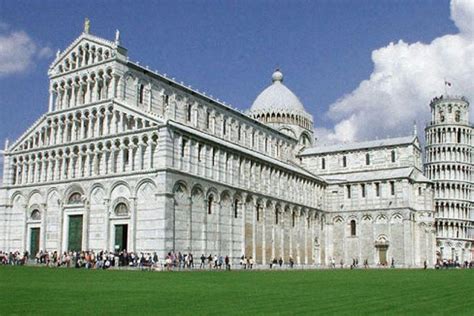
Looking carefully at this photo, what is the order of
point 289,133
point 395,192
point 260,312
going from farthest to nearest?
point 289,133 < point 395,192 < point 260,312

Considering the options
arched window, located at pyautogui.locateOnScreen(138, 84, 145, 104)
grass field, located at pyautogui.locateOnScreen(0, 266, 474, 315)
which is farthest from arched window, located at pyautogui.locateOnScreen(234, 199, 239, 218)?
grass field, located at pyautogui.locateOnScreen(0, 266, 474, 315)

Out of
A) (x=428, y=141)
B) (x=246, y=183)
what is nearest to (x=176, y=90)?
(x=246, y=183)

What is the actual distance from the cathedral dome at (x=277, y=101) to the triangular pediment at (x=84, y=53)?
3181cm

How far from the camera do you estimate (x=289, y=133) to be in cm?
7312

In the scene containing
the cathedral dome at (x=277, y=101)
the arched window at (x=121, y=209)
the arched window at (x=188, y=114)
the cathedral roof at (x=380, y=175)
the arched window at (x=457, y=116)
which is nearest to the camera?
the arched window at (x=121, y=209)

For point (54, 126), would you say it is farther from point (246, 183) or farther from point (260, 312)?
point (260, 312)

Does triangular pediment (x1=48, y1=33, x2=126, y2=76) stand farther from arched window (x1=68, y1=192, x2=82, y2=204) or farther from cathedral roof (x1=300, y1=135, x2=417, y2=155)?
cathedral roof (x1=300, y1=135, x2=417, y2=155)

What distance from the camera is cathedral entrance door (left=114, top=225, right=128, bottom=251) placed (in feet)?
138

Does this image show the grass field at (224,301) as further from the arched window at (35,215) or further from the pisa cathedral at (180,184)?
the arched window at (35,215)

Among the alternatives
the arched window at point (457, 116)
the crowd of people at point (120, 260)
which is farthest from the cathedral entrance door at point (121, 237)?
the arched window at point (457, 116)

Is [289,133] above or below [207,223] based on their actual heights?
above

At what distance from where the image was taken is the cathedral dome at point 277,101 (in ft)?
246

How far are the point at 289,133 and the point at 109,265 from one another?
39.5 m

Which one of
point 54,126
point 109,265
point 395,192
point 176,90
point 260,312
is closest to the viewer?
point 260,312
